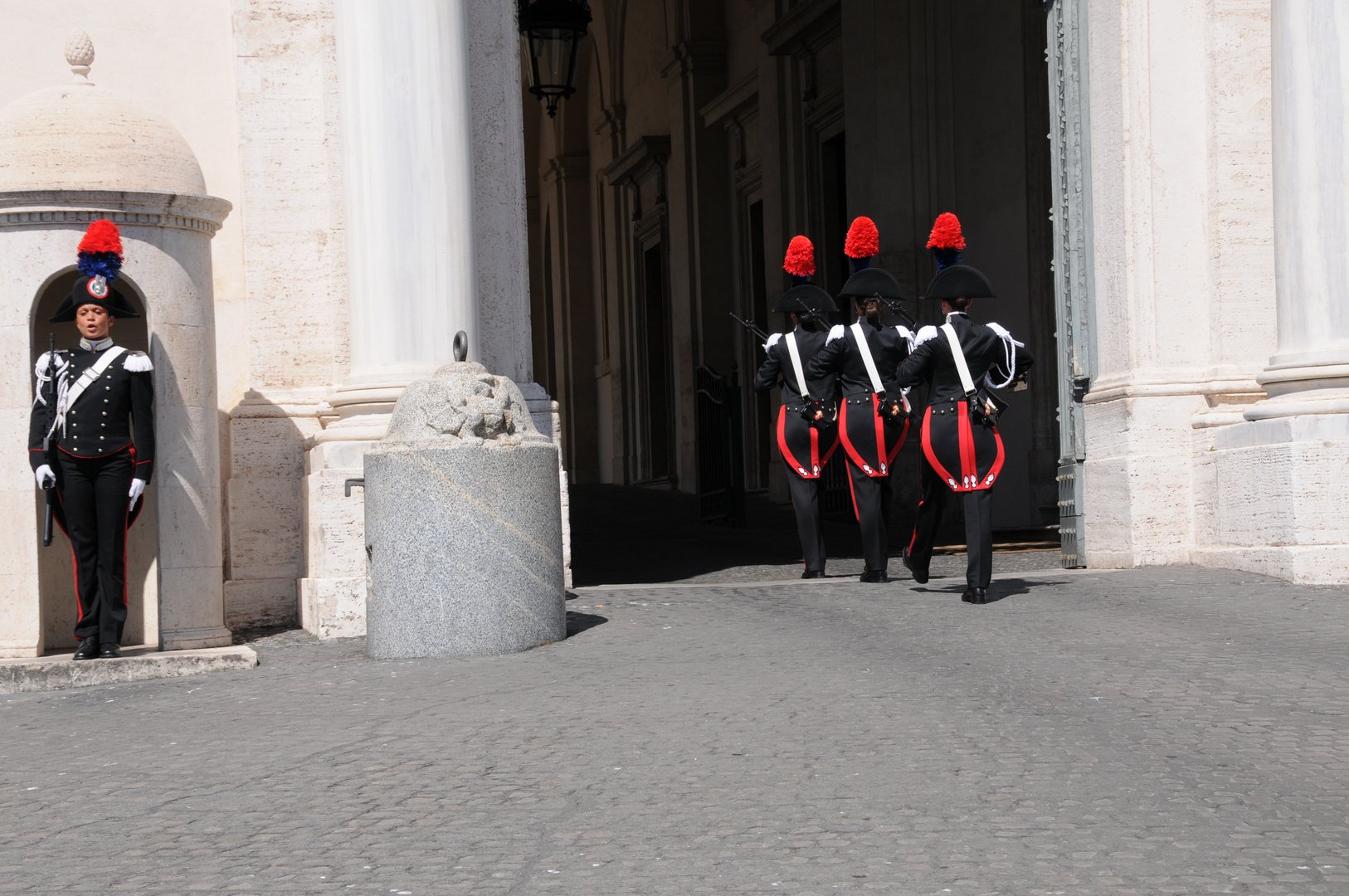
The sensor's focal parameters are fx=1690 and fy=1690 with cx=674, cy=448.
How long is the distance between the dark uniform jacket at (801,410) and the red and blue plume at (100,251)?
426 cm

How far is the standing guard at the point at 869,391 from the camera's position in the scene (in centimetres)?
1027

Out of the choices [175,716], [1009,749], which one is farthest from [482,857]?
[175,716]

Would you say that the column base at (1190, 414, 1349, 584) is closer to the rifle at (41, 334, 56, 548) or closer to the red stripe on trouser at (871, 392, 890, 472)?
the red stripe on trouser at (871, 392, 890, 472)

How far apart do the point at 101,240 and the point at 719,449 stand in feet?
38.6

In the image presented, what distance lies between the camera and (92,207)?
8070 mm

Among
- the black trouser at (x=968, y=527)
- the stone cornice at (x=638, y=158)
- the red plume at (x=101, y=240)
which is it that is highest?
the stone cornice at (x=638, y=158)

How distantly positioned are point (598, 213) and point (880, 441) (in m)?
19.2

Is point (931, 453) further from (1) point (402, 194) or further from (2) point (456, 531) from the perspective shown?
(1) point (402, 194)

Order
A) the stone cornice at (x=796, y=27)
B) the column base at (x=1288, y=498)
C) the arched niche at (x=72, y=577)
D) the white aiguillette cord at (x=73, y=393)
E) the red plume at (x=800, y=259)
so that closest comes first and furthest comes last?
the white aiguillette cord at (x=73, y=393), the arched niche at (x=72, y=577), the column base at (x=1288, y=498), the red plume at (x=800, y=259), the stone cornice at (x=796, y=27)

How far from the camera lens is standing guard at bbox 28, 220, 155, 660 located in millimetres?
7688

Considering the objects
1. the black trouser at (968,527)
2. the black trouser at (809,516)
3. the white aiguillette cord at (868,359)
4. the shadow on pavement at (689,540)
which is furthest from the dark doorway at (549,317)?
the black trouser at (968,527)

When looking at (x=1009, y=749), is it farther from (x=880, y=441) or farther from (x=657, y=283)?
(x=657, y=283)

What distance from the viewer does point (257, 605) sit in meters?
9.42

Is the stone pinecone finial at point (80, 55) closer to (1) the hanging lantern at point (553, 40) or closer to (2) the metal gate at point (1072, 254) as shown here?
(1) the hanging lantern at point (553, 40)
